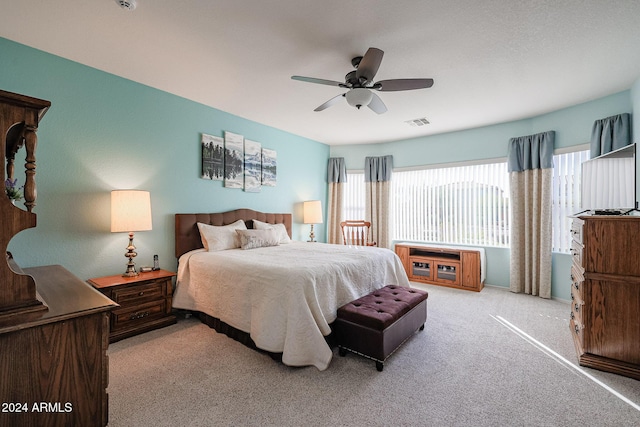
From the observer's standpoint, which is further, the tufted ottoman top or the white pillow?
the white pillow

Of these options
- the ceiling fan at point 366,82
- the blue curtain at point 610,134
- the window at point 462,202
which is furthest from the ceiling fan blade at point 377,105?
the blue curtain at point 610,134

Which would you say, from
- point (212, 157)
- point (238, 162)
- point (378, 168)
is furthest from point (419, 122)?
point (212, 157)

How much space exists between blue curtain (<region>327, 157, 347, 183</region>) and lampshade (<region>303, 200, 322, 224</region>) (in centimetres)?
99

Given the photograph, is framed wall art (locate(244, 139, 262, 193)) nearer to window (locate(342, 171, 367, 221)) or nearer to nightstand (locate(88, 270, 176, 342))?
nightstand (locate(88, 270, 176, 342))

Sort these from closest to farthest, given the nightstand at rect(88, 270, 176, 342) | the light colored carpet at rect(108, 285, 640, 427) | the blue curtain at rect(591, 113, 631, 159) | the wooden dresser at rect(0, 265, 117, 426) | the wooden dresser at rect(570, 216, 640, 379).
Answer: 1. the wooden dresser at rect(0, 265, 117, 426)
2. the light colored carpet at rect(108, 285, 640, 427)
3. the wooden dresser at rect(570, 216, 640, 379)
4. the nightstand at rect(88, 270, 176, 342)
5. the blue curtain at rect(591, 113, 631, 159)

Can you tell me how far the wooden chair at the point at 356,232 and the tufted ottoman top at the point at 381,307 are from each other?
2.34m

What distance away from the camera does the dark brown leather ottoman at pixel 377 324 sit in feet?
7.22

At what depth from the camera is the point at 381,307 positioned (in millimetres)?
2426

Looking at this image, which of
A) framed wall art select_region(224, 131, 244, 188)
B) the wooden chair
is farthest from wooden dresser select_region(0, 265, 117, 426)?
the wooden chair

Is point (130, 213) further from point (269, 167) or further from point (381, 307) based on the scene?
point (381, 307)

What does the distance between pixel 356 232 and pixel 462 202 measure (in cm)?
205

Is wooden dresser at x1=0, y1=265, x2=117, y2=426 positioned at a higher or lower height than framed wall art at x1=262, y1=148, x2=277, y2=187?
lower

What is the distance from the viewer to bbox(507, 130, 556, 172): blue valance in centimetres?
407

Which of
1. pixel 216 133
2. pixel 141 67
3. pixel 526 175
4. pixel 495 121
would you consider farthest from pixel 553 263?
pixel 141 67
